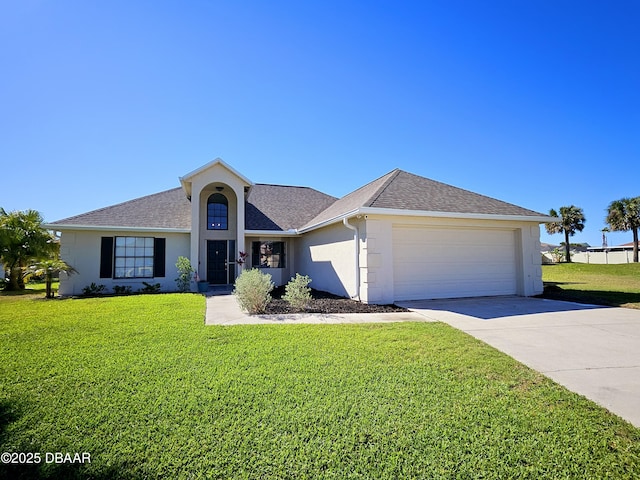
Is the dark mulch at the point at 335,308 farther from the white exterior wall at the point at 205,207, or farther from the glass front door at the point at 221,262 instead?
the glass front door at the point at 221,262

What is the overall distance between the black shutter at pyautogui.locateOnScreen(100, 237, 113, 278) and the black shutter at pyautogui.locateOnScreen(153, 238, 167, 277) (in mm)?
1778

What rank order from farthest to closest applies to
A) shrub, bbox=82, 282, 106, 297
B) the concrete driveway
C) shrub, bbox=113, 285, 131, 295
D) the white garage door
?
shrub, bbox=113, 285, 131, 295
shrub, bbox=82, 282, 106, 297
the white garage door
the concrete driveway

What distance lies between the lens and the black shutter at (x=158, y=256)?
45.5 feet

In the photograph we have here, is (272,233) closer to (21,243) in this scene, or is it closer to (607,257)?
(21,243)

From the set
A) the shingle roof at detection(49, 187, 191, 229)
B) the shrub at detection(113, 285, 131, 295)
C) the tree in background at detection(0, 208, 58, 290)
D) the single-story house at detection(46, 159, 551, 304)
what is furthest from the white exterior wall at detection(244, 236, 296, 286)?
the tree in background at detection(0, 208, 58, 290)

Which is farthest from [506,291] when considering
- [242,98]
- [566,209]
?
[566,209]

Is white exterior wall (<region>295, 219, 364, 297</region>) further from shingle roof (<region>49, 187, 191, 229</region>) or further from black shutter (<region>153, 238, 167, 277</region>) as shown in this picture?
black shutter (<region>153, 238, 167, 277</region>)

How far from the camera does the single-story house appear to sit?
10.2 meters

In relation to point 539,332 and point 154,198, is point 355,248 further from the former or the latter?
point 154,198

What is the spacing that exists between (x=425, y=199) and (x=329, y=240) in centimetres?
420

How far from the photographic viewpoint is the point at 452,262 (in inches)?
426

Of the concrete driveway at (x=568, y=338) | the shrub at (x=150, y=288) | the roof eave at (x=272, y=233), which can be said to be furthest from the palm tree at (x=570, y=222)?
the shrub at (x=150, y=288)

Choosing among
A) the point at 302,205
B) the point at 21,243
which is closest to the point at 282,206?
the point at 302,205

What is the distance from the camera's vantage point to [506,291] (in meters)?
11.4
